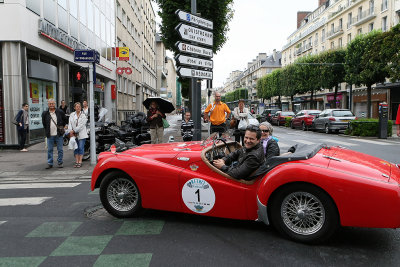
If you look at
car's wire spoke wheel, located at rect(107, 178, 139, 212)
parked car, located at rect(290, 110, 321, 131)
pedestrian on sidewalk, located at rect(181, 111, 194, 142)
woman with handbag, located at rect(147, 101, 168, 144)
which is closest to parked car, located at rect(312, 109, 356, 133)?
parked car, located at rect(290, 110, 321, 131)

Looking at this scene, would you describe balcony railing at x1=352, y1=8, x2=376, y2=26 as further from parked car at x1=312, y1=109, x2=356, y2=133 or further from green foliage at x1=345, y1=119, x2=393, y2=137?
green foliage at x1=345, y1=119, x2=393, y2=137

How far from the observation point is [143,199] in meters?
4.26

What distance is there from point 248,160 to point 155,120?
618 centimetres

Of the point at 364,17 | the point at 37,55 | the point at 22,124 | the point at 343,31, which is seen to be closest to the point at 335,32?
the point at 343,31

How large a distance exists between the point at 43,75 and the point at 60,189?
9.78 metres

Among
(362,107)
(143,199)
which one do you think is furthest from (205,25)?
(362,107)

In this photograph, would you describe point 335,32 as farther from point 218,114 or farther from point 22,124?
point 22,124

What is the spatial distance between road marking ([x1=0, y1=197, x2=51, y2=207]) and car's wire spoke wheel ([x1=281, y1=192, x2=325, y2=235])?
12.6 feet

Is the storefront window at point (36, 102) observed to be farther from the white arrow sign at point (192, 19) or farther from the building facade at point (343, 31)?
the building facade at point (343, 31)

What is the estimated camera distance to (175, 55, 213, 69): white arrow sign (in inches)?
298

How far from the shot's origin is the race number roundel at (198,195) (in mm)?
3930

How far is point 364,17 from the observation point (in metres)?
42.8

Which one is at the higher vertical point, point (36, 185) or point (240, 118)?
point (240, 118)

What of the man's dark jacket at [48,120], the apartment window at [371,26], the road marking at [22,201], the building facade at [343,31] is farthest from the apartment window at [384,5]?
the road marking at [22,201]
